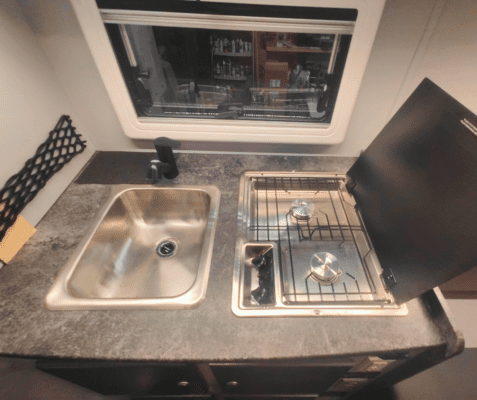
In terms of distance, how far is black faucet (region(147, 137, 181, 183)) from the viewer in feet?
3.17

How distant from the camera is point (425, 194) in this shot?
1.99 feet

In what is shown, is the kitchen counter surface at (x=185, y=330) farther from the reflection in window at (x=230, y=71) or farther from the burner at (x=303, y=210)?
the reflection in window at (x=230, y=71)

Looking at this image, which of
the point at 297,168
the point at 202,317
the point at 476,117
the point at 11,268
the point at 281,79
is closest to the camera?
the point at 476,117

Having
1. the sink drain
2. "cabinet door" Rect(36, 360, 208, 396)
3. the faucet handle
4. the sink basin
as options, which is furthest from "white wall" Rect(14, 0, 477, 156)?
"cabinet door" Rect(36, 360, 208, 396)

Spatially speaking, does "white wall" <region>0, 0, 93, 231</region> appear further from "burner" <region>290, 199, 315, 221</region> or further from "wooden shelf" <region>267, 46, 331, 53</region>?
"burner" <region>290, 199, 315, 221</region>

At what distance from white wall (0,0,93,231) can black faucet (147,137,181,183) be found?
0.41 meters


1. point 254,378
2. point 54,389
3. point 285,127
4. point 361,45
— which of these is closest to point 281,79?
point 285,127

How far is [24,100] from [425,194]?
4.43ft

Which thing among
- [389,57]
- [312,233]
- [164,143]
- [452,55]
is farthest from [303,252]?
[452,55]

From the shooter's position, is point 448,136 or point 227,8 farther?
→ point 227,8

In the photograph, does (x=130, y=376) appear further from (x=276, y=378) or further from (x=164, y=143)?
(x=164, y=143)

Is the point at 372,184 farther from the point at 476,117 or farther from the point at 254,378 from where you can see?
the point at 254,378

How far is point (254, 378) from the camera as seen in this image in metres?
0.85

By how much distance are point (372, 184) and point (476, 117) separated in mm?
364
